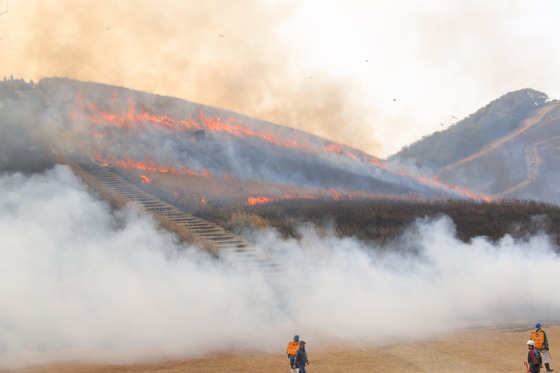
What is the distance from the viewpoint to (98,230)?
1917cm

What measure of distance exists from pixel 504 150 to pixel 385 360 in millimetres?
55616

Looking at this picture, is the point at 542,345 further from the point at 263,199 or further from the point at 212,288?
the point at 263,199

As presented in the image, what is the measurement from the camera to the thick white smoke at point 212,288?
1405cm

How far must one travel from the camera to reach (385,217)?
2561cm

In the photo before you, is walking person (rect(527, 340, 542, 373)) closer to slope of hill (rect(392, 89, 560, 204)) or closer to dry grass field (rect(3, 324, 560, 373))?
dry grass field (rect(3, 324, 560, 373))

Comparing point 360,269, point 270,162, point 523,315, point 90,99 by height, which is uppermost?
point 90,99

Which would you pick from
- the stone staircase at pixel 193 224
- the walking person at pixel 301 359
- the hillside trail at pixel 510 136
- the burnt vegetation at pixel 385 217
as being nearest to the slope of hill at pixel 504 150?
the hillside trail at pixel 510 136

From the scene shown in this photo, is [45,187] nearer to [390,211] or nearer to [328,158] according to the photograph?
[390,211]

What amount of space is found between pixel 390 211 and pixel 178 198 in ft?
35.8

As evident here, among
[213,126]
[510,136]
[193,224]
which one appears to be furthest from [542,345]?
[510,136]

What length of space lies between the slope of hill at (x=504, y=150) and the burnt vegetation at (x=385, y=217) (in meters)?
25.9

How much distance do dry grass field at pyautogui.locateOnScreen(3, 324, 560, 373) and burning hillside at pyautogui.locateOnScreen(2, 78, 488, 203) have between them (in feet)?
60.2

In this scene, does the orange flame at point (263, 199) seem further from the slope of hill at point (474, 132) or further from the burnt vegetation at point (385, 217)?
the slope of hill at point (474, 132)

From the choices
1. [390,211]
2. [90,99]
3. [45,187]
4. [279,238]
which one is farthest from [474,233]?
[90,99]
